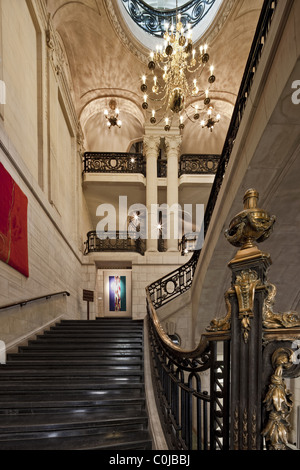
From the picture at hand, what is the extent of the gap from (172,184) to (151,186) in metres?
0.81

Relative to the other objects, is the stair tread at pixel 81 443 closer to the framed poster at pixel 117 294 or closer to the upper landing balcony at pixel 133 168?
the upper landing balcony at pixel 133 168

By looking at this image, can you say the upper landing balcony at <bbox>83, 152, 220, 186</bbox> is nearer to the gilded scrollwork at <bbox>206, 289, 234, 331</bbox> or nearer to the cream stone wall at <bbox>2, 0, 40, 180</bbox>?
the cream stone wall at <bbox>2, 0, 40, 180</bbox>

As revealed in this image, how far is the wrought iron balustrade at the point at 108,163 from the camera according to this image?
1055cm

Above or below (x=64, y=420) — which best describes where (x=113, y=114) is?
above

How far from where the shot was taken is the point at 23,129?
506 centimetres

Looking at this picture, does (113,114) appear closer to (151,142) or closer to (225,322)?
(151,142)

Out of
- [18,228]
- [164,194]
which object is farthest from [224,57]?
[18,228]

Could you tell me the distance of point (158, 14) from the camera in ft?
32.6

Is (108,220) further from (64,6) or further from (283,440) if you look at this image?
(283,440)

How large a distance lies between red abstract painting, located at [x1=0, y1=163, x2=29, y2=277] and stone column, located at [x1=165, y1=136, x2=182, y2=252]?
587 centimetres

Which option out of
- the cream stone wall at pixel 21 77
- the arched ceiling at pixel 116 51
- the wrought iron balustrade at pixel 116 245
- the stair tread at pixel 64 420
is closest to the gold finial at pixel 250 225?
the stair tread at pixel 64 420

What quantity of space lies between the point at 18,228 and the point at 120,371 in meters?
2.77

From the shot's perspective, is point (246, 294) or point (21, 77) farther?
point (21, 77)

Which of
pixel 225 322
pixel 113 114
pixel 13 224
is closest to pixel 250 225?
pixel 225 322
